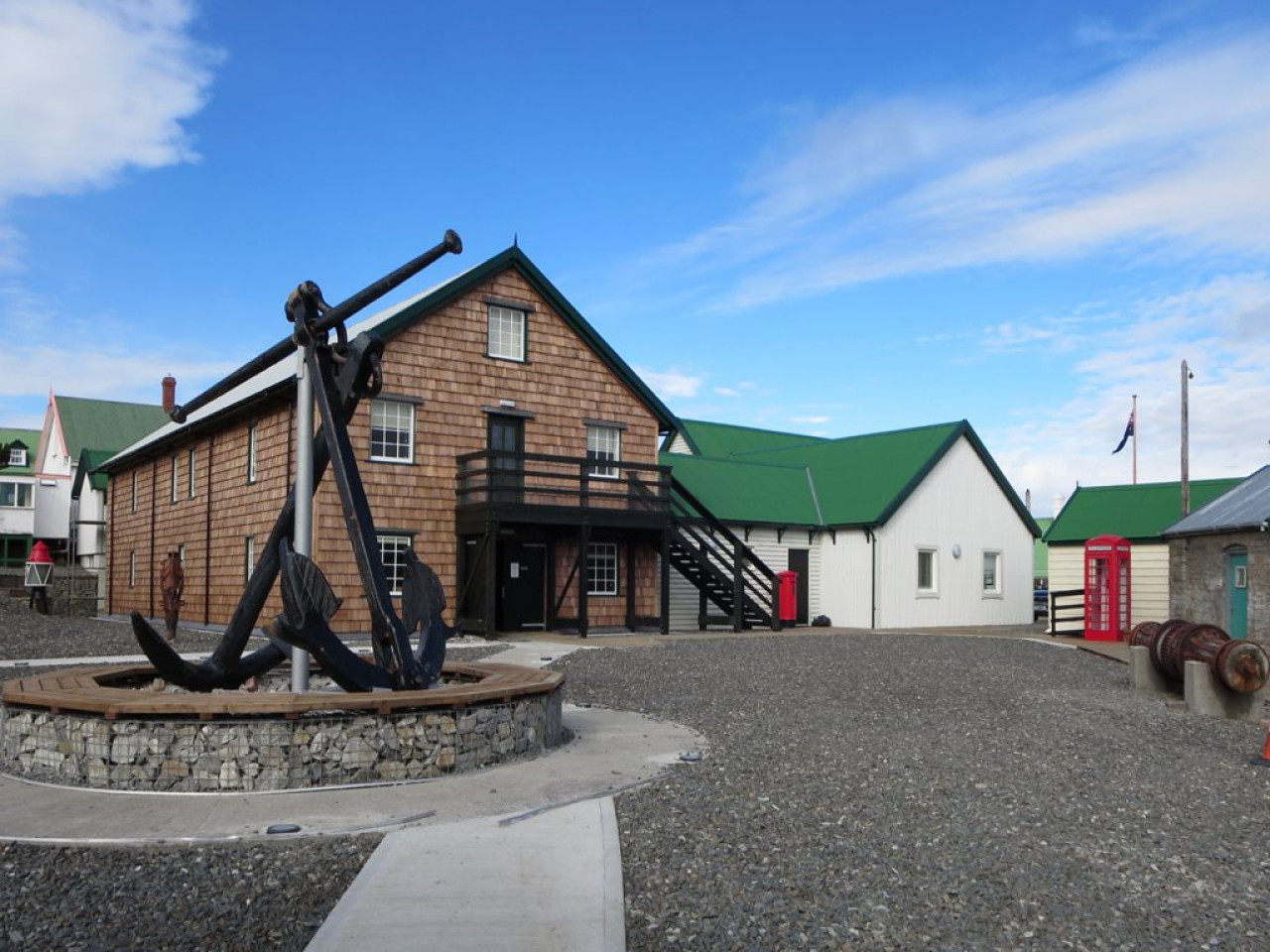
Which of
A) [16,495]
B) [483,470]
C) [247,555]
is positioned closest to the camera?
[483,470]

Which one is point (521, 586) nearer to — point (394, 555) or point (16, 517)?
point (394, 555)

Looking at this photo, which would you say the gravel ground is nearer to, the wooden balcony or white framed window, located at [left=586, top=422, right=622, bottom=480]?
the wooden balcony

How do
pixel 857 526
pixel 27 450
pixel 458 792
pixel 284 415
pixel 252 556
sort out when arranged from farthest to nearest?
1. pixel 27 450
2. pixel 857 526
3. pixel 252 556
4. pixel 284 415
5. pixel 458 792

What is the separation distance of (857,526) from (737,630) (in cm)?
529

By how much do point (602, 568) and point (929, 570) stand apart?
957cm

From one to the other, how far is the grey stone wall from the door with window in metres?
13.4

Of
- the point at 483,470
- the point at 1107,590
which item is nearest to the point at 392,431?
the point at 483,470

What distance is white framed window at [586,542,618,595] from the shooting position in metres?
25.0

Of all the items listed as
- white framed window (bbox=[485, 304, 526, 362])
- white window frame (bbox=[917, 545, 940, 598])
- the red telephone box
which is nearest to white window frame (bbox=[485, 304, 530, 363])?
white framed window (bbox=[485, 304, 526, 362])

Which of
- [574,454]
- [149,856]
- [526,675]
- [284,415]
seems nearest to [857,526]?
[574,454]

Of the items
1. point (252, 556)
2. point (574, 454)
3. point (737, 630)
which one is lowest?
point (737, 630)

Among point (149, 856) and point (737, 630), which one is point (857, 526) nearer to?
point (737, 630)

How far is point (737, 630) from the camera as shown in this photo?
24859 millimetres

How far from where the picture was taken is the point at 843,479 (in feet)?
101
